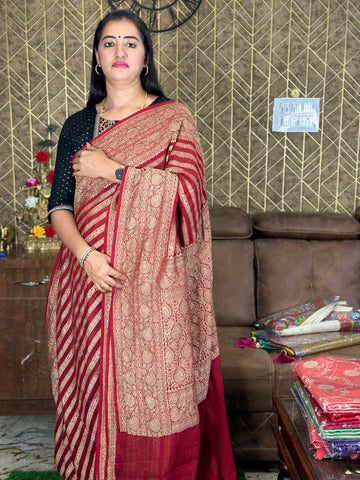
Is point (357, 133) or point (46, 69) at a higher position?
point (46, 69)

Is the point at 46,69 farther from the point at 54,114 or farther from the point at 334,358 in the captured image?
the point at 334,358

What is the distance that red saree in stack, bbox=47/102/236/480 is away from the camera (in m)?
1.38

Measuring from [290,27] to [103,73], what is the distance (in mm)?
1409

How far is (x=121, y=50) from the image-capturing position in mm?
1516

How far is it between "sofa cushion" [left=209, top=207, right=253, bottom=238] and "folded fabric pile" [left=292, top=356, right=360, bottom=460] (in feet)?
3.85

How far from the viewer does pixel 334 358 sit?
56.6 inches

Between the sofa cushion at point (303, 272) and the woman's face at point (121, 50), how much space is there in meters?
1.22

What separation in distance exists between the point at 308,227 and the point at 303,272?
235mm

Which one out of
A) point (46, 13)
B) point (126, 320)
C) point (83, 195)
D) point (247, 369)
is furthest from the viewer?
point (46, 13)

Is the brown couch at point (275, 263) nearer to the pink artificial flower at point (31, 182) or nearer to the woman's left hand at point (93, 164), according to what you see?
the pink artificial flower at point (31, 182)

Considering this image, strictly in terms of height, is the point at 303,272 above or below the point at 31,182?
below

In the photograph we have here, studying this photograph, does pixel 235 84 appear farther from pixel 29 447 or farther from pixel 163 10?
pixel 29 447

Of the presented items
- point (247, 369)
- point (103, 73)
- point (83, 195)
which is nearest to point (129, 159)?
point (83, 195)

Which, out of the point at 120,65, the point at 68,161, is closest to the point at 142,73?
the point at 120,65
